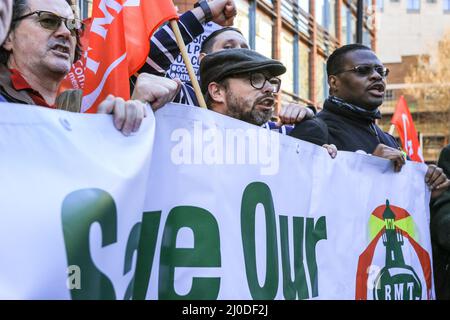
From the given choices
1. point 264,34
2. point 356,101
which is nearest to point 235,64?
point 356,101

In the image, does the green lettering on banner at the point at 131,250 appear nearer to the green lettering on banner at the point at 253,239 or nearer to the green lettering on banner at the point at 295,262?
the green lettering on banner at the point at 253,239

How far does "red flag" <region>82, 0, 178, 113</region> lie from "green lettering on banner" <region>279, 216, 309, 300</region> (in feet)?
2.76

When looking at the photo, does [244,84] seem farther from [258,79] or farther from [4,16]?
[4,16]

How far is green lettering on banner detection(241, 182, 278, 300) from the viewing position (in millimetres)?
2770

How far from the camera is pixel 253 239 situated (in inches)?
110

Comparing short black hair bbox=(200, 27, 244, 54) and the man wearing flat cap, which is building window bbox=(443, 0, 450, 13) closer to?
short black hair bbox=(200, 27, 244, 54)

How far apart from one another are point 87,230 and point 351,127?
262cm

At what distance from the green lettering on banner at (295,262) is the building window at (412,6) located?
69979 mm

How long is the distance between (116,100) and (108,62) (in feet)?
3.53

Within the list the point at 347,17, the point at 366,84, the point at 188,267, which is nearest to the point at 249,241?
the point at 188,267

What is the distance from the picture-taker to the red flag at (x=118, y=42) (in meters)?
3.27

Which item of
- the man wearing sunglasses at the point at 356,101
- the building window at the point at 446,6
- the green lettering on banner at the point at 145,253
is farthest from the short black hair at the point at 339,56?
the building window at the point at 446,6

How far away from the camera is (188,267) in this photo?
255cm
